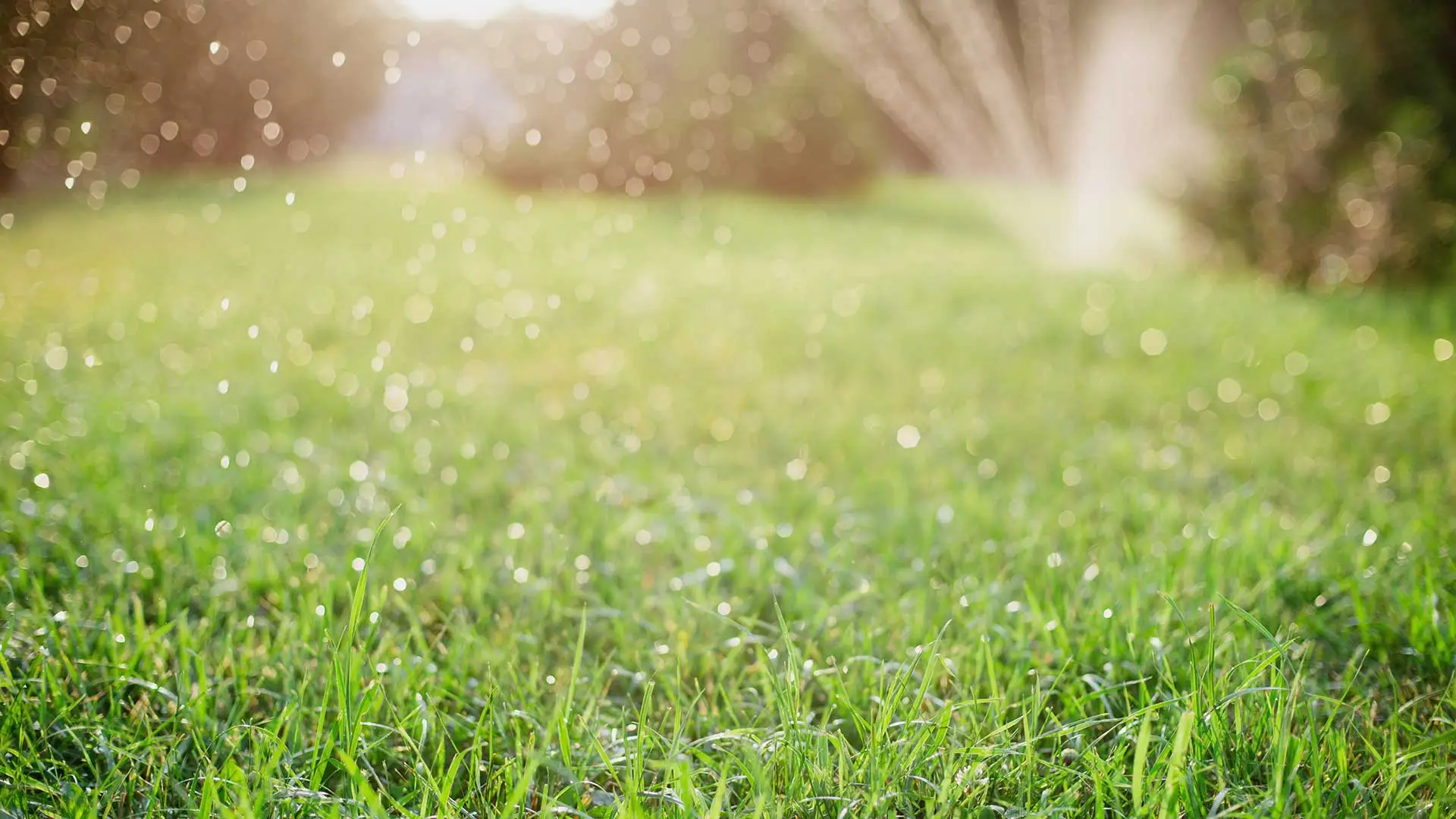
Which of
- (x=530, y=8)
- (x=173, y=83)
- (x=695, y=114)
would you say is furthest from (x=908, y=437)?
(x=695, y=114)

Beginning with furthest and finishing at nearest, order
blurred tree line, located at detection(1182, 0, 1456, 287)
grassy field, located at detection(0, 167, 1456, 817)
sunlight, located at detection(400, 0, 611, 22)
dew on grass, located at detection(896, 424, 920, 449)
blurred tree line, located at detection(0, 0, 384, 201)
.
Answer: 1. blurred tree line, located at detection(1182, 0, 1456, 287)
2. sunlight, located at detection(400, 0, 611, 22)
3. dew on grass, located at detection(896, 424, 920, 449)
4. blurred tree line, located at detection(0, 0, 384, 201)
5. grassy field, located at detection(0, 167, 1456, 817)

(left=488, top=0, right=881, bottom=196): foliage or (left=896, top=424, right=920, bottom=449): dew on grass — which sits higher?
(left=488, top=0, right=881, bottom=196): foliage

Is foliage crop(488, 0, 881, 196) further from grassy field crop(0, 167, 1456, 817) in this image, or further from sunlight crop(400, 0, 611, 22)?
grassy field crop(0, 167, 1456, 817)

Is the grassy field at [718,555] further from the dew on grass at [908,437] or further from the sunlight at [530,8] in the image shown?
the sunlight at [530,8]

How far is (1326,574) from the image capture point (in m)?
1.97

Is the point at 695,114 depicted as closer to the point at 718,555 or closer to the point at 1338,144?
the point at 1338,144

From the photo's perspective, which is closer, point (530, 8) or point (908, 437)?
point (908, 437)

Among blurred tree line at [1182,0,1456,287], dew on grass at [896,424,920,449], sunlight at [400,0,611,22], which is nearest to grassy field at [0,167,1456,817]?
dew on grass at [896,424,920,449]

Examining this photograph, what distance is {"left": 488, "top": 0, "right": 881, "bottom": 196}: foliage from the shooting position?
10.9 meters

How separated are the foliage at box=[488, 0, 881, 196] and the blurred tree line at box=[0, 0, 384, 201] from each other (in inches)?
101

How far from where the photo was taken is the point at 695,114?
11391mm

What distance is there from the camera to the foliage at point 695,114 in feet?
35.7

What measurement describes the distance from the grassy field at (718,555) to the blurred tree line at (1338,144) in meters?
0.73

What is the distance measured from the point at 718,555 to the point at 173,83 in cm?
321
